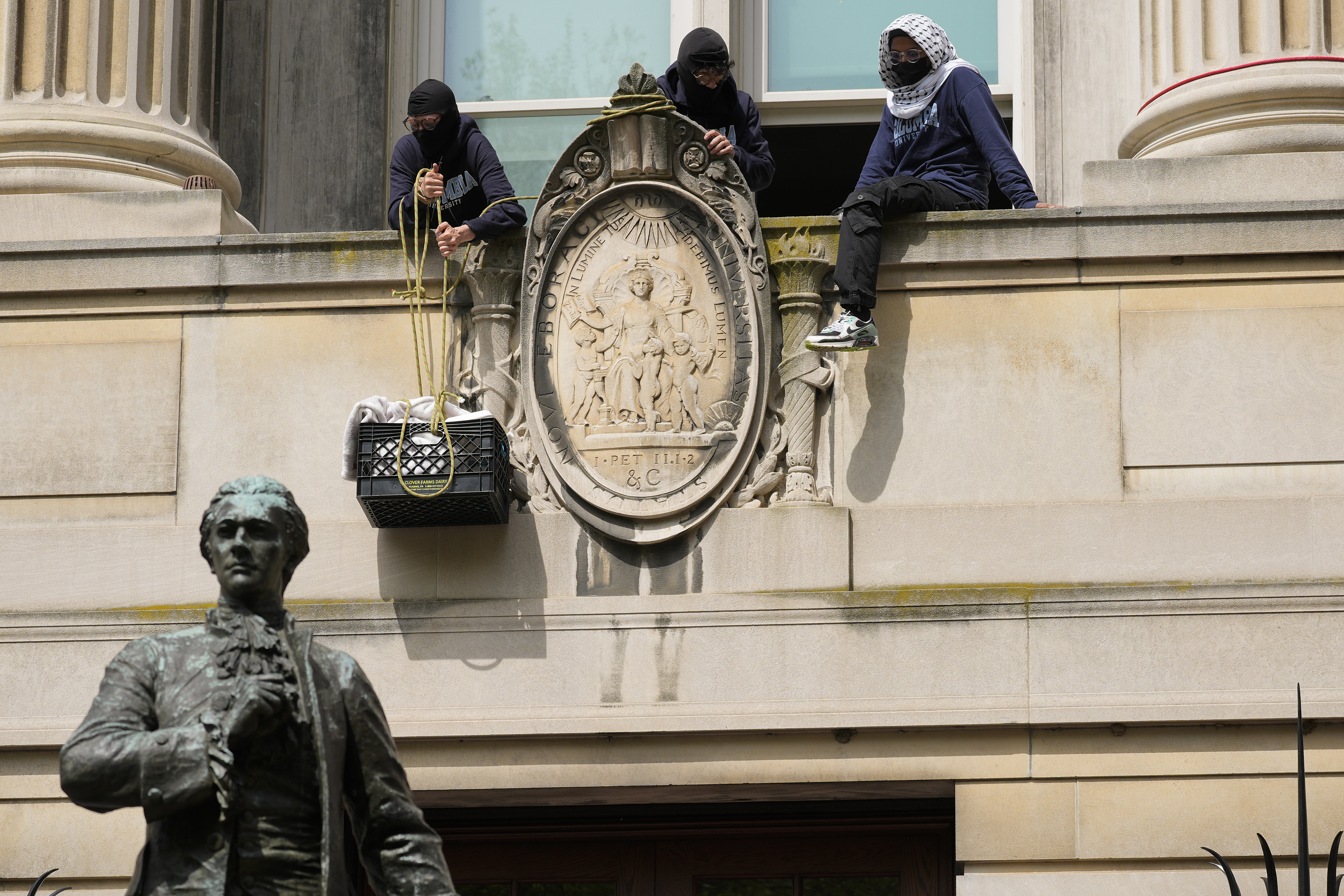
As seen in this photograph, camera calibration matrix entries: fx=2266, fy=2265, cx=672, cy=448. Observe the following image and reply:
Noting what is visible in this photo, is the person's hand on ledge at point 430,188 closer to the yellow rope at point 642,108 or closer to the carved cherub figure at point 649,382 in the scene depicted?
the yellow rope at point 642,108

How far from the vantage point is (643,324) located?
10656mm

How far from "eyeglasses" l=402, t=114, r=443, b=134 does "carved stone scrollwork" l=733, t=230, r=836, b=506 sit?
5.82 feet

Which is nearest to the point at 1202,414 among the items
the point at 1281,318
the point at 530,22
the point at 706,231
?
the point at 1281,318

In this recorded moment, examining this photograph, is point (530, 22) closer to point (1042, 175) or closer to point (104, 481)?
point (1042, 175)

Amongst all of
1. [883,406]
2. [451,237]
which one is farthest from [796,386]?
[451,237]

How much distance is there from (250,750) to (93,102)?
6150 millimetres

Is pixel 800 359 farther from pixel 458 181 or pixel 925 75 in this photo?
pixel 458 181

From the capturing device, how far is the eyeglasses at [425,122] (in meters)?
11.1

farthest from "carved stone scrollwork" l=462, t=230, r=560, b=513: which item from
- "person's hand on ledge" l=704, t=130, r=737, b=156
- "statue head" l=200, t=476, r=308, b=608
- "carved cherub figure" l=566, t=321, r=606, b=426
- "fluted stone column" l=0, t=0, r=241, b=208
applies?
"statue head" l=200, t=476, r=308, b=608

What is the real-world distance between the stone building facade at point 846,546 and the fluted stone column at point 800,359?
0.7 inches

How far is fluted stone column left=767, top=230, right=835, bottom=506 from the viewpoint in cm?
1052

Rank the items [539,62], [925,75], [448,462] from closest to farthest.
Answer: [448,462], [925,75], [539,62]

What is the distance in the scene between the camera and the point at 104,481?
10.9 meters

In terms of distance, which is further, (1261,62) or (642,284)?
(1261,62)
